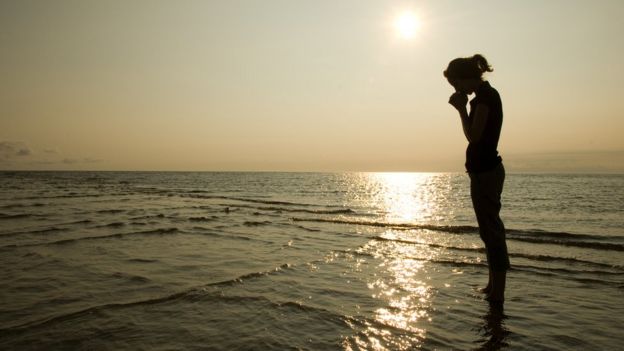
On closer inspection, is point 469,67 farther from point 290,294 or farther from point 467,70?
Result: point 290,294

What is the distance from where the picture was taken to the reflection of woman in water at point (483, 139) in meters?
4.93

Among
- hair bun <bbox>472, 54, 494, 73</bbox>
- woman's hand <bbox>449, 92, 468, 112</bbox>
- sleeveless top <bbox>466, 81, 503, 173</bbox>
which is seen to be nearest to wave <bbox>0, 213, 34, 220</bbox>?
woman's hand <bbox>449, 92, 468, 112</bbox>

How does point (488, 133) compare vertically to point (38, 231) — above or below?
above

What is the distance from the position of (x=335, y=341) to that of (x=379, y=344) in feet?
1.44

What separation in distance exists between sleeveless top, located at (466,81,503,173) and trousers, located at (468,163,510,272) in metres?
0.11

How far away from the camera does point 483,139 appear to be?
4.97 metres

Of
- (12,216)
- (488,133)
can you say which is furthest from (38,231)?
(488,133)

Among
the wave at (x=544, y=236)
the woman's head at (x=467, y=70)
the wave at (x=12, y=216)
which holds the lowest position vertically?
the wave at (x=544, y=236)

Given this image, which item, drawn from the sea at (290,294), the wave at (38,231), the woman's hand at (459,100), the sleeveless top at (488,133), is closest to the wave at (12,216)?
the sea at (290,294)

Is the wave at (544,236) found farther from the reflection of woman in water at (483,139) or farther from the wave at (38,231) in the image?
the reflection of woman in water at (483,139)

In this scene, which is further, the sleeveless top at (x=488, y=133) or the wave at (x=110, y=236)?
the wave at (x=110, y=236)

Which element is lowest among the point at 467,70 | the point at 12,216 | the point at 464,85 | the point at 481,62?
the point at 12,216

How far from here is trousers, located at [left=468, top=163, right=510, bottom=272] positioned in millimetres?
5055

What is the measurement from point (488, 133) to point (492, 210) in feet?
3.29
